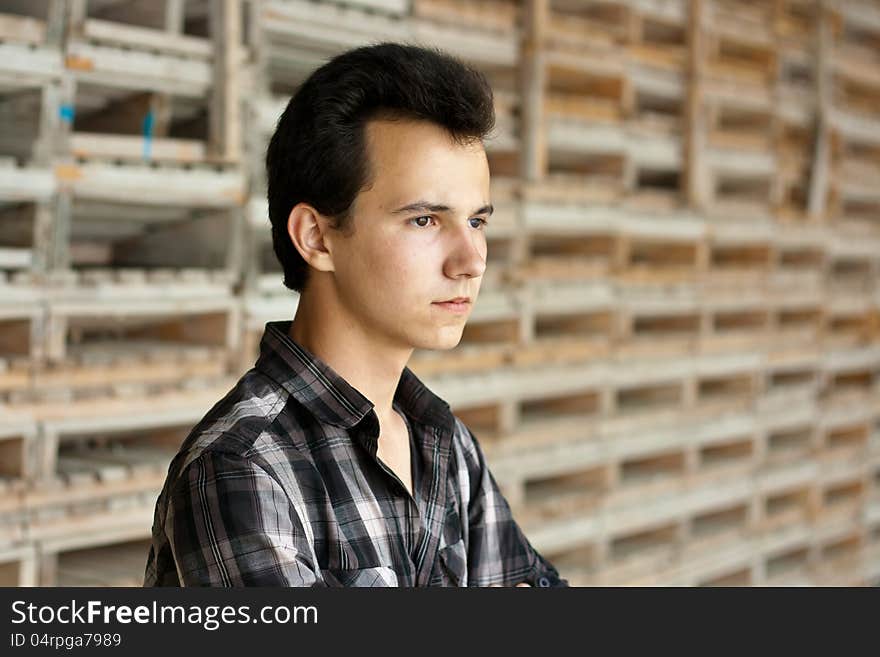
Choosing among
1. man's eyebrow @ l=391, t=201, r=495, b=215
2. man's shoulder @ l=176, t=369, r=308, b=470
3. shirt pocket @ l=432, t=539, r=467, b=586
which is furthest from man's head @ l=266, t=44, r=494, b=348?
shirt pocket @ l=432, t=539, r=467, b=586

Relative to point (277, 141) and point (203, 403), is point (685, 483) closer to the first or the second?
point (203, 403)

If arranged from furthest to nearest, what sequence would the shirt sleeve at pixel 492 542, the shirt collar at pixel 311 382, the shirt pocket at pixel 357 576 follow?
the shirt sleeve at pixel 492 542
the shirt collar at pixel 311 382
the shirt pocket at pixel 357 576

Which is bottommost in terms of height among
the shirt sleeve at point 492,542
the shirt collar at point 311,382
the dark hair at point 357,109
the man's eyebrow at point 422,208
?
the shirt sleeve at point 492,542

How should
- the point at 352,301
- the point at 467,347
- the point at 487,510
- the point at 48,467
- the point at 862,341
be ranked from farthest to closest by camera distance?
the point at 862,341, the point at 467,347, the point at 48,467, the point at 487,510, the point at 352,301

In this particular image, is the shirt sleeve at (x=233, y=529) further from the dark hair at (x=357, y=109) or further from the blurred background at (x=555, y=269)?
the blurred background at (x=555, y=269)

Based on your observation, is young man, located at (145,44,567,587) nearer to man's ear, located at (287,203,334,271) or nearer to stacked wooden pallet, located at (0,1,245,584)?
man's ear, located at (287,203,334,271)

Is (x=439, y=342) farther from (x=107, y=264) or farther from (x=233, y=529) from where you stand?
(x=107, y=264)

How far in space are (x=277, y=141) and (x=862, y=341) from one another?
698 cm

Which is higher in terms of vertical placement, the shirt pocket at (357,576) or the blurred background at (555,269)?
the blurred background at (555,269)

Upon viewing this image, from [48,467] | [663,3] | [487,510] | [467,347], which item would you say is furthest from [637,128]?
[487,510]

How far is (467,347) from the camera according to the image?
5297 millimetres

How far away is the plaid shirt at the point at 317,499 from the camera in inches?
70.6

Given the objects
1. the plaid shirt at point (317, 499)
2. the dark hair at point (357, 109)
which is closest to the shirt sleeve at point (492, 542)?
the plaid shirt at point (317, 499)

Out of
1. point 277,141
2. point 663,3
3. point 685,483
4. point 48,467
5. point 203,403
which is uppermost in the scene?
point 663,3
